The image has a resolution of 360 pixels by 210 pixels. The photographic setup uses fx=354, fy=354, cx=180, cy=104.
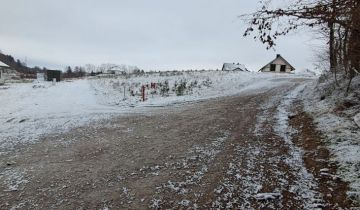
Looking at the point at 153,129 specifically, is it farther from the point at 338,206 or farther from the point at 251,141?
the point at 338,206

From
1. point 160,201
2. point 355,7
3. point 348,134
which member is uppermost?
point 355,7

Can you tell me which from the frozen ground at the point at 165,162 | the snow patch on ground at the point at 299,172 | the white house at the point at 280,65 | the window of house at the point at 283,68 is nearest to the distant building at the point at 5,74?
the frozen ground at the point at 165,162

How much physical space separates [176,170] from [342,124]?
14.1 feet

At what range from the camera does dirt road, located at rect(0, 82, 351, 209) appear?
5652 millimetres

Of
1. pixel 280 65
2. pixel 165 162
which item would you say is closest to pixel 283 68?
pixel 280 65

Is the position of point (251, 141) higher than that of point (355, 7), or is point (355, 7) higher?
point (355, 7)

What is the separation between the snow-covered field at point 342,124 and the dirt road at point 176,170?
0.24 m

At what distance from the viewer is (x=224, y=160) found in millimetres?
7387

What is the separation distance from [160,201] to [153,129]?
17.9 feet

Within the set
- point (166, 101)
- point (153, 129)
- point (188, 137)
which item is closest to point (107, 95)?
point (166, 101)

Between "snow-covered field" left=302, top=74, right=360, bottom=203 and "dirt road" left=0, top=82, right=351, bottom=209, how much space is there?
242mm

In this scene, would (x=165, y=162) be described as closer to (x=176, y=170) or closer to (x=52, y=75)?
(x=176, y=170)

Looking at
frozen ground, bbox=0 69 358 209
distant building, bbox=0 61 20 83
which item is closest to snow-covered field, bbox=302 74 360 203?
frozen ground, bbox=0 69 358 209

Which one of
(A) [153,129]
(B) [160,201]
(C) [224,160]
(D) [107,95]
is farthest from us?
(D) [107,95]
